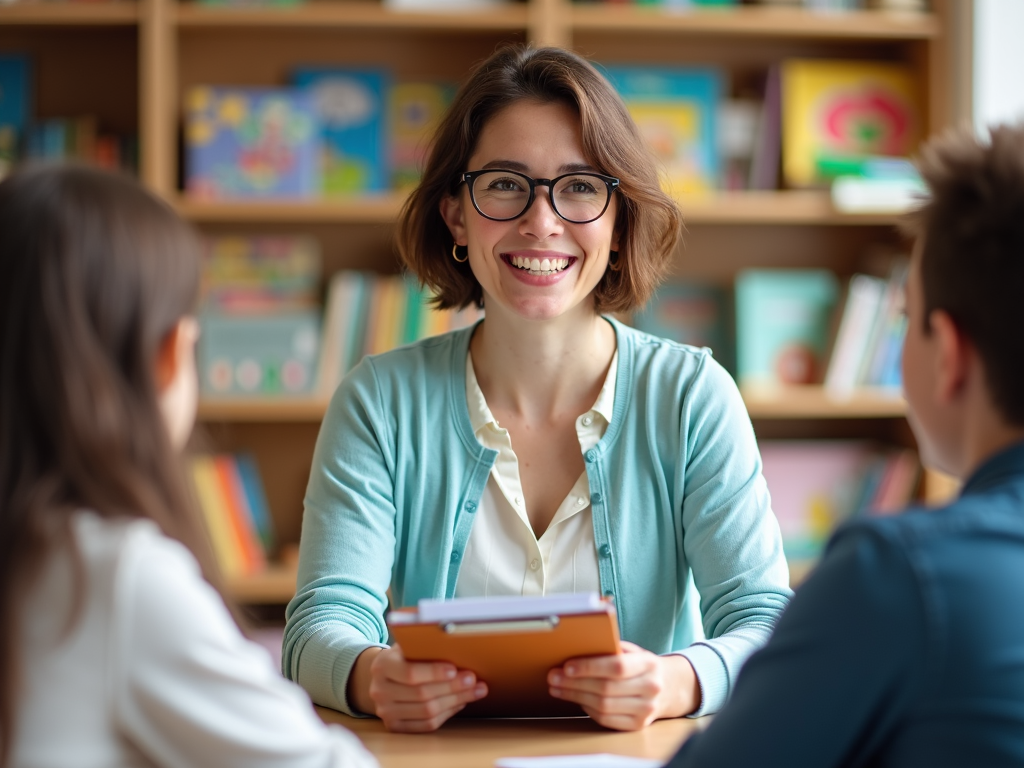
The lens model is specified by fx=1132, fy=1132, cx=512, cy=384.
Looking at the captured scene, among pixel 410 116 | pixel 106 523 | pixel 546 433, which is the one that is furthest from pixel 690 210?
pixel 106 523

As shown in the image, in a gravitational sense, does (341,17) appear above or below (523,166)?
above

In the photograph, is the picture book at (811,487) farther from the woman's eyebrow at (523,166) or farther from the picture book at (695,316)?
the woman's eyebrow at (523,166)

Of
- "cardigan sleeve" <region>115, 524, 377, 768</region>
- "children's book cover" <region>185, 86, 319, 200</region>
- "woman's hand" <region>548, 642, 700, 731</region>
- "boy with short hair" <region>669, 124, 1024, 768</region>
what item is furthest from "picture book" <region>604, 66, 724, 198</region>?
"cardigan sleeve" <region>115, 524, 377, 768</region>

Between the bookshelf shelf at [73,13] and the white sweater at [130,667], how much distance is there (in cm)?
227

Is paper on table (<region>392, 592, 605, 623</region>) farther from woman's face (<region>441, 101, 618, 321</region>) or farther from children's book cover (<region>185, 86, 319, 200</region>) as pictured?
children's book cover (<region>185, 86, 319, 200</region>)

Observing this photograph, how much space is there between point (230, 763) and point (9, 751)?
0.15m

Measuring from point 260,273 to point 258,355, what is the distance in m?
0.24

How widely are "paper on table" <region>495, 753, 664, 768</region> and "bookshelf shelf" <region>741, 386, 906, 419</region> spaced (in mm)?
1908

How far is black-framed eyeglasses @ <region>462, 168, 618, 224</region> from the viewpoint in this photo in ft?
5.28

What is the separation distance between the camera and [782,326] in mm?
3006

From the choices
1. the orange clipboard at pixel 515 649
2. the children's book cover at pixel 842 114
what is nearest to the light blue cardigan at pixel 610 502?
the orange clipboard at pixel 515 649

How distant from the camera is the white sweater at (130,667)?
801 mm

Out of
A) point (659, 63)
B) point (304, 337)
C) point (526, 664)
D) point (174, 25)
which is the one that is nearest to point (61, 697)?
point (526, 664)

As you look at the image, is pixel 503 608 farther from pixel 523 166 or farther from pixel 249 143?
pixel 249 143
